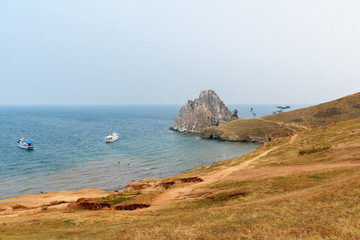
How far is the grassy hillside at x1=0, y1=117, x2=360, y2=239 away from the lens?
1259 centimetres

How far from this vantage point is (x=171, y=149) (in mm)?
85188

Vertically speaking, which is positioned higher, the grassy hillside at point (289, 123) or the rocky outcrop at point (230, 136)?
the grassy hillside at point (289, 123)

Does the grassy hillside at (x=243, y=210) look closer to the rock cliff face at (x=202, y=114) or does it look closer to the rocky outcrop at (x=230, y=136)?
the rocky outcrop at (x=230, y=136)

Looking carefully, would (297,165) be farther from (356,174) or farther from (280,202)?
(280,202)

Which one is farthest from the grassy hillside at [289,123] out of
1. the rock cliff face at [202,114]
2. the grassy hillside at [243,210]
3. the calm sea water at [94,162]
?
the grassy hillside at [243,210]

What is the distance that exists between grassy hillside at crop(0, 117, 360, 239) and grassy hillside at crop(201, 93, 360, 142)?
68314 millimetres

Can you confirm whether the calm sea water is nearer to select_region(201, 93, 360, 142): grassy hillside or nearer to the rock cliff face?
select_region(201, 93, 360, 142): grassy hillside

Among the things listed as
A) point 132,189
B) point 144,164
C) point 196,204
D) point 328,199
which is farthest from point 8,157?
point 328,199

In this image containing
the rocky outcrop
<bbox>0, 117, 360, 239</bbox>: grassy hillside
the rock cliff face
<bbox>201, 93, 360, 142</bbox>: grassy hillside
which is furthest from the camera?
the rock cliff face

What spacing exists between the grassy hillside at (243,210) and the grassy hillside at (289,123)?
68.3 m

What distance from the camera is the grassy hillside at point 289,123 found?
96.5 meters

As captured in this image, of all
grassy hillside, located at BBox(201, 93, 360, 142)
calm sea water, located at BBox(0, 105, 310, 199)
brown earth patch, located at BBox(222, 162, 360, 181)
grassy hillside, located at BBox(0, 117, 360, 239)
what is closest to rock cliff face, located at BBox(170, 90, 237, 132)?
grassy hillside, located at BBox(201, 93, 360, 142)

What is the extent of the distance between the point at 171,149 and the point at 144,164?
71.2ft

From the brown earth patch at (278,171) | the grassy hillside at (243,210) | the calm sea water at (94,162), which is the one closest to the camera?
the grassy hillside at (243,210)
